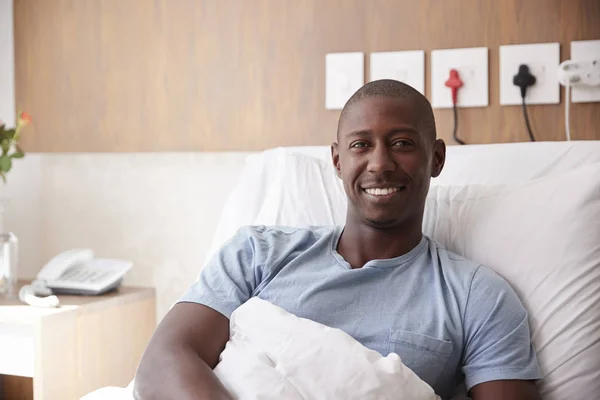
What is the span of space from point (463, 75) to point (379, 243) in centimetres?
67

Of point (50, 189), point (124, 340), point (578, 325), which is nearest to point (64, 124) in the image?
point (50, 189)

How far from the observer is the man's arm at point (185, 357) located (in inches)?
43.0

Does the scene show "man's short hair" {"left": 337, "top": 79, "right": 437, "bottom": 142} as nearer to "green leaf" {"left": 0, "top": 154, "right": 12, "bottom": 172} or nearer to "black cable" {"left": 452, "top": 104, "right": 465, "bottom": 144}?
"black cable" {"left": 452, "top": 104, "right": 465, "bottom": 144}

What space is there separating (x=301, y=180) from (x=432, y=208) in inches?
11.5

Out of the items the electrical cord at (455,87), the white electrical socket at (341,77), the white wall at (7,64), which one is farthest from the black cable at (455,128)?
the white wall at (7,64)

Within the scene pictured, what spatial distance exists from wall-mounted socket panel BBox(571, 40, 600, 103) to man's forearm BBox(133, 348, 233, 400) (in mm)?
1116

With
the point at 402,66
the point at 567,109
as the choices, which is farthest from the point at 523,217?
the point at 402,66

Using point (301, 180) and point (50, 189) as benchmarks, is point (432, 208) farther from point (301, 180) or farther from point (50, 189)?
point (50, 189)

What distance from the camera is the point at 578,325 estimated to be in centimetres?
117

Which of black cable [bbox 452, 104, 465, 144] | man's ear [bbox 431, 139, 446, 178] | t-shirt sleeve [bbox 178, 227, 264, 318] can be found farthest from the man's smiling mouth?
black cable [bbox 452, 104, 465, 144]

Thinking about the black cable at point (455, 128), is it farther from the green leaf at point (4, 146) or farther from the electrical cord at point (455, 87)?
the green leaf at point (4, 146)

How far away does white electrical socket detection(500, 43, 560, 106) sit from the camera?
1712 mm

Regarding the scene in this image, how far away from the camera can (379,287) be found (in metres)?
1.23

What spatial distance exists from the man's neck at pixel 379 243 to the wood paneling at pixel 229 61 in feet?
1.93
